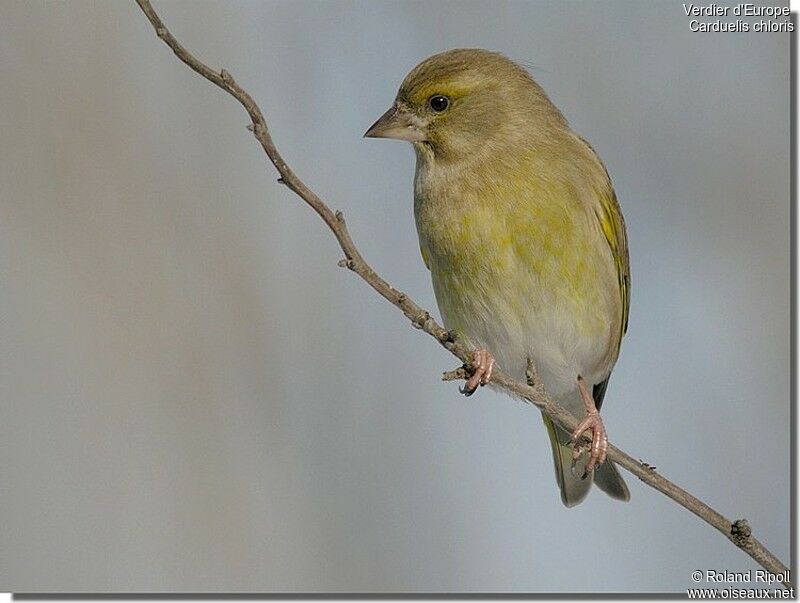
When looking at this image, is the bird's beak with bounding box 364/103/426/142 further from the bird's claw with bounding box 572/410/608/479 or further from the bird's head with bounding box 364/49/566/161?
the bird's claw with bounding box 572/410/608/479

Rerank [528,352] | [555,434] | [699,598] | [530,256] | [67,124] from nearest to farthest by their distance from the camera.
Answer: [699,598]
[530,256]
[528,352]
[555,434]
[67,124]

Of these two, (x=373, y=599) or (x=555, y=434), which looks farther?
(x=555, y=434)

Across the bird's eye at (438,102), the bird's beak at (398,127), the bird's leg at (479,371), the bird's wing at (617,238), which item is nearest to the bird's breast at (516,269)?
the bird's wing at (617,238)

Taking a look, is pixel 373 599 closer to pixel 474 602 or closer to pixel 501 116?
pixel 474 602

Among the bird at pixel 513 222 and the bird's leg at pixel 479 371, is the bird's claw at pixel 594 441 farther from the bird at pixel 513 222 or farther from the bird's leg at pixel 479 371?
the bird's leg at pixel 479 371

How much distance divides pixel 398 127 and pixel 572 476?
1919 millimetres

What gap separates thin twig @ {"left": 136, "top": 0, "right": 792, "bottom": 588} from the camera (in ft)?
8.46

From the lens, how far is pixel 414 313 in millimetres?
2941

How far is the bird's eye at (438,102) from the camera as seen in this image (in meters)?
4.53

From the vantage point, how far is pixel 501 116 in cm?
466

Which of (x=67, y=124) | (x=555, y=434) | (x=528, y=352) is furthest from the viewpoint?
(x=67, y=124)

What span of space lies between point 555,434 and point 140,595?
212 centimetres

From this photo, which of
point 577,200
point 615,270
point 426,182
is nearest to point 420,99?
point 426,182

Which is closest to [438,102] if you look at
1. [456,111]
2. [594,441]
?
[456,111]
